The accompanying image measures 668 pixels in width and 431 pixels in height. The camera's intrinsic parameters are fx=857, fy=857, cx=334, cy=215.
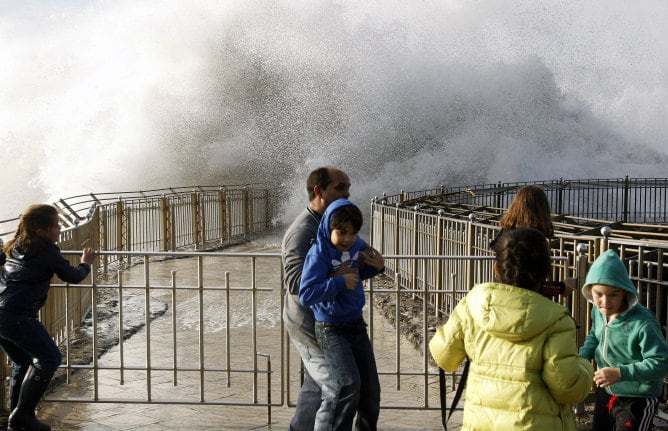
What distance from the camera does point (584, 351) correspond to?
4.08 metres

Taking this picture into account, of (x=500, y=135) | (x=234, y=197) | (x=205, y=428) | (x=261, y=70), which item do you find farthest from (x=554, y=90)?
(x=205, y=428)

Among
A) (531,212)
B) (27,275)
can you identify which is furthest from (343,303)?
(27,275)

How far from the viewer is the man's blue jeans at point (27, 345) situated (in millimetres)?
5504

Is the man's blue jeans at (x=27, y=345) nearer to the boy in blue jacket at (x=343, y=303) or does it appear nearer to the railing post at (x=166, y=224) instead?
the boy in blue jacket at (x=343, y=303)

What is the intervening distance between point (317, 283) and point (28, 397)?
7.89ft

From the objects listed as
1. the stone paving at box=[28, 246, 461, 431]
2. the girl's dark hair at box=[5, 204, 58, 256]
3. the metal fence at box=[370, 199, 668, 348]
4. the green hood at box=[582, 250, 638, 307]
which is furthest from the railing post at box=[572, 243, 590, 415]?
the girl's dark hair at box=[5, 204, 58, 256]

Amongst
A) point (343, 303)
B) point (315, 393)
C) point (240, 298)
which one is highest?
point (343, 303)

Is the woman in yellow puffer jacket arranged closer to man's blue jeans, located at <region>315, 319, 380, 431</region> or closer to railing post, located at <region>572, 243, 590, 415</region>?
man's blue jeans, located at <region>315, 319, 380, 431</region>

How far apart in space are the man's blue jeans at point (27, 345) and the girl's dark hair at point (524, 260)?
3.45 m

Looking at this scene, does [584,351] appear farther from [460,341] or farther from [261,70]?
[261,70]

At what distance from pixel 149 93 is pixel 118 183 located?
4297 mm

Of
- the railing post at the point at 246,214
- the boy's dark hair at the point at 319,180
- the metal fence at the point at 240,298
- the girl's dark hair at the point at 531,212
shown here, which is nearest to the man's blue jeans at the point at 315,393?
Answer: the boy's dark hair at the point at 319,180

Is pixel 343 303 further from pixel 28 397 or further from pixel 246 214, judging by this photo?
pixel 246 214

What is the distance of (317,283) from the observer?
4371mm
